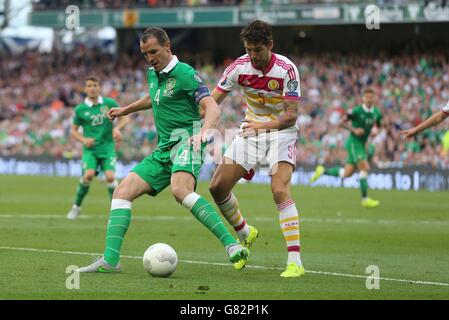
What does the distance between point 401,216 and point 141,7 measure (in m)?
27.9

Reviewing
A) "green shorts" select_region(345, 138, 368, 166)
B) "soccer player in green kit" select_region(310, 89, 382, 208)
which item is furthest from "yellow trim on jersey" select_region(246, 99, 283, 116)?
"green shorts" select_region(345, 138, 368, 166)

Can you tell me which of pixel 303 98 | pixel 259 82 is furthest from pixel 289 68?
pixel 303 98

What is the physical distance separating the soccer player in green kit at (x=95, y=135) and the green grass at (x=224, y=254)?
0.83 m

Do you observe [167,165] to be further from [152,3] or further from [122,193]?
[152,3]

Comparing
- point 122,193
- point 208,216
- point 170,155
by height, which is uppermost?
point 170,155

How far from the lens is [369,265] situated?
1166 centimetres

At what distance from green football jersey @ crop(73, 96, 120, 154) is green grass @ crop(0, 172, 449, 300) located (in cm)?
141

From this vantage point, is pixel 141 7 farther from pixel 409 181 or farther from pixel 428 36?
pixel 409 181

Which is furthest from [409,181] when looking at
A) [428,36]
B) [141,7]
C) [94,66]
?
[94,66]

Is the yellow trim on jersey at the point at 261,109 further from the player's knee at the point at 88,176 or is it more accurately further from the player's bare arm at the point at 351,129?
the player's bare arm at the point at 351,129

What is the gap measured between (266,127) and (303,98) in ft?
94.5

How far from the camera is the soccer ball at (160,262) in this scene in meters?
9.89

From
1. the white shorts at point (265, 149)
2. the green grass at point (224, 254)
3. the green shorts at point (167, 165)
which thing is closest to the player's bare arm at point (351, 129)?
the green grass at point (224, 254)

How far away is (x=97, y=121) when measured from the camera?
1956cm
